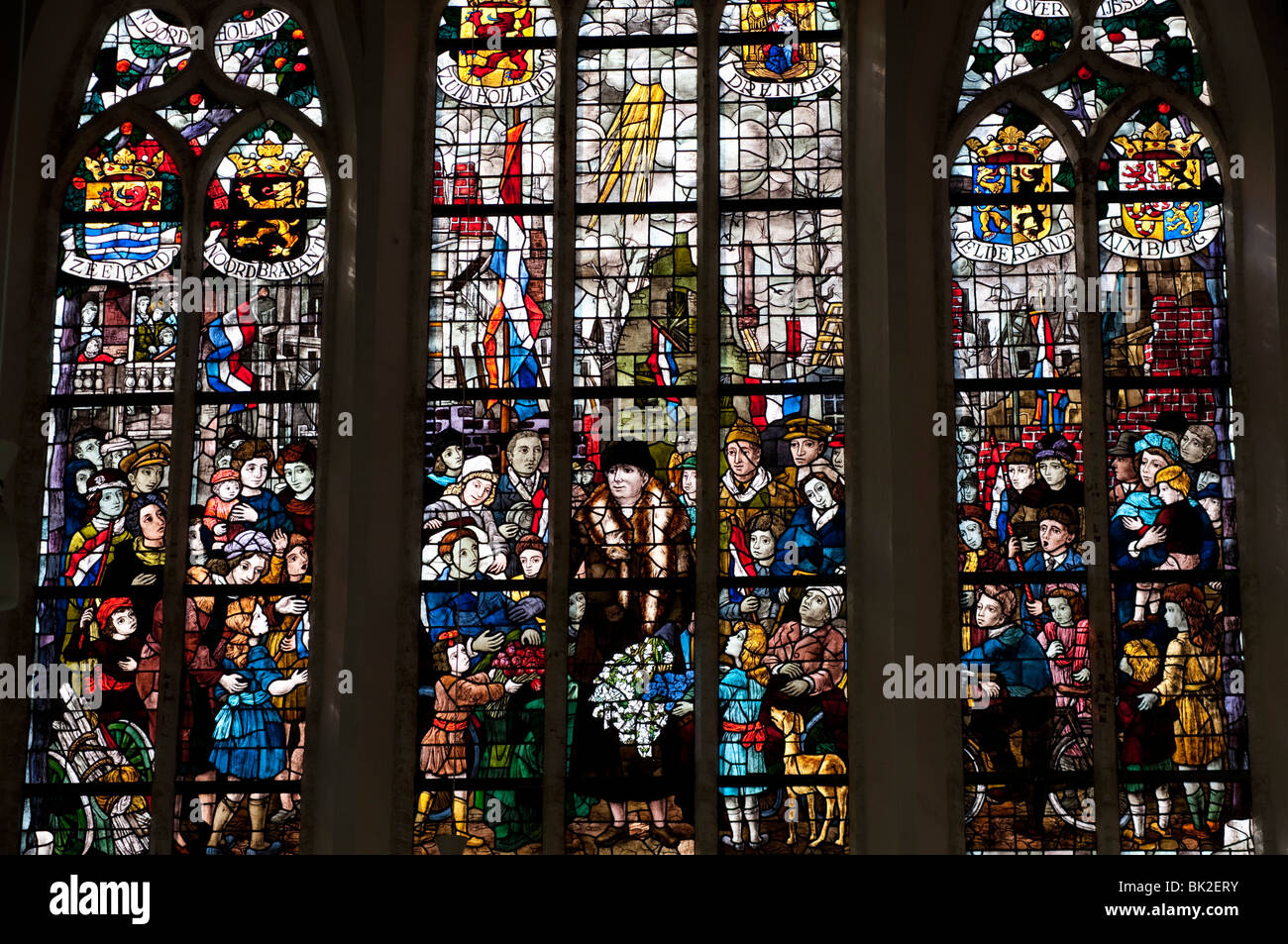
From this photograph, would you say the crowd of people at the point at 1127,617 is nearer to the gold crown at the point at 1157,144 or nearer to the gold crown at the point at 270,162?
the gold crown at the point at 1157,144

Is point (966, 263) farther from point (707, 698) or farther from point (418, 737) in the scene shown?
point (418, 737)

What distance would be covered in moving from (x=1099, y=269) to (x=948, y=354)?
32.2 inches

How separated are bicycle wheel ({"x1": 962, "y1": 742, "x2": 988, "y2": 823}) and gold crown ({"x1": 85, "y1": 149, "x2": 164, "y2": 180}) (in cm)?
460

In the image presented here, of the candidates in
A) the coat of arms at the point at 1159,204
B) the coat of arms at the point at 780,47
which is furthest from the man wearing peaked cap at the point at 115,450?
the coat of arms at the point at 1159,204

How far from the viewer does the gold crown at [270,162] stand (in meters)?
10.3

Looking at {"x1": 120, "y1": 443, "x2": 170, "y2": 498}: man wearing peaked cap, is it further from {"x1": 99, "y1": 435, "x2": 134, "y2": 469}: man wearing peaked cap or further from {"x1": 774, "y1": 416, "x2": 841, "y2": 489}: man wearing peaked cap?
{"x1": 774, "y1": 416, "x2": 841, "y2": 489}: man wearing peaked cap

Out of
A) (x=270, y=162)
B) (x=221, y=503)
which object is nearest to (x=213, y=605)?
(x=221, y=503)

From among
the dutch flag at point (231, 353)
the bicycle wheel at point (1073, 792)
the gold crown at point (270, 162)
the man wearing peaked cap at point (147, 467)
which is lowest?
the bicycle wheel at point (1073, 792)

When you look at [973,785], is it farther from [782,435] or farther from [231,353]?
[231,353]

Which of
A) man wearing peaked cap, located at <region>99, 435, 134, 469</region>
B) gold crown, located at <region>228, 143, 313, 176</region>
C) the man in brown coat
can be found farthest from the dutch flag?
the man in brown coat
